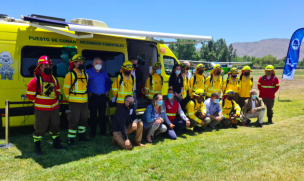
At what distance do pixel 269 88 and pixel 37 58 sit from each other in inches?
271

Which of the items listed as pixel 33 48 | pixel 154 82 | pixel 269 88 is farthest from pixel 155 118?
pixel 269 88

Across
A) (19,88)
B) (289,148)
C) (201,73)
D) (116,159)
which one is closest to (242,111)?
(201,73)

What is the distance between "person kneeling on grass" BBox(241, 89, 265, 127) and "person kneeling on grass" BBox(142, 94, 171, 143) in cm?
311

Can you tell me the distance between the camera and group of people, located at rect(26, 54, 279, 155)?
4.34 meters

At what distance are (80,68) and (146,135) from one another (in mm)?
2158

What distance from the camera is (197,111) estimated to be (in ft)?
21.2

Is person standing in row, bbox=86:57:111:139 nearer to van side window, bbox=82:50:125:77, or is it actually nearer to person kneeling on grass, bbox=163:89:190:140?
van side window, bbox=82:50:125:77

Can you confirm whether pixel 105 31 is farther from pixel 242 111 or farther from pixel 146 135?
pixel 242 111

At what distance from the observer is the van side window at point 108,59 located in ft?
19.5

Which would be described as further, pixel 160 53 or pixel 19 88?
pixel 160 53

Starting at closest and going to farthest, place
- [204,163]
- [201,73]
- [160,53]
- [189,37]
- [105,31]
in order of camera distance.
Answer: [204,163] → [105,31] → [189,37] → [201,73] → [160,53]

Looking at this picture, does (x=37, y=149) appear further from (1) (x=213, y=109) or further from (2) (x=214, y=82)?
(2) (x=214, y=82)

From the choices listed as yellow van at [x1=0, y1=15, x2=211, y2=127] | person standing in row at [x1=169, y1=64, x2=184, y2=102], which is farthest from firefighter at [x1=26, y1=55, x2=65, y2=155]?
person standing in row at [x1=169, y1=64, x2=184, y2=102]

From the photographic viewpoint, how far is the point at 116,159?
4145 mm
